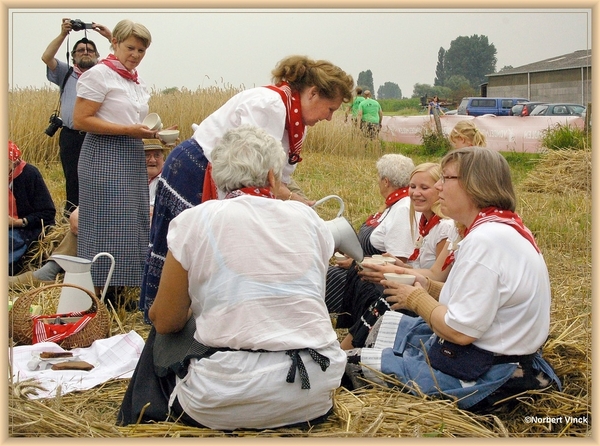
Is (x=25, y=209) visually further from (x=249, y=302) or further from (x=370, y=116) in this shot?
(x=370, y=116)

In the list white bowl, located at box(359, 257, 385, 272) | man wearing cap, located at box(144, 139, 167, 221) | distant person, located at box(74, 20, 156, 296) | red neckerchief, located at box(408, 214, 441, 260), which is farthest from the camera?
man wearing cap, located at box(144, 139, 167, 221)

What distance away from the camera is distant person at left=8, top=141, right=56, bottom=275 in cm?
504

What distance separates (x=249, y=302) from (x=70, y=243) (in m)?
2.95

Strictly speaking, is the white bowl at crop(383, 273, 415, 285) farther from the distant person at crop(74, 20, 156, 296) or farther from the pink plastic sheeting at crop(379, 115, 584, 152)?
the pink plastic sheeting at crop(379, 115, 584, 152)

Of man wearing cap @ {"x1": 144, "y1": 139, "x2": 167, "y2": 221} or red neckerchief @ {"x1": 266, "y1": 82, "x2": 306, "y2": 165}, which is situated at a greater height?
red neckerchief @ {"x1": 266, "y1": 82, "x2": 306, "y2": 165}

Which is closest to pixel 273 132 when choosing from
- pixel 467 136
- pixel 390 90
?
pixel 467 136

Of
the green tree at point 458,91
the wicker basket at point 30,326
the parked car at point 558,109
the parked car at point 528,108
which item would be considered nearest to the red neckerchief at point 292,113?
A: the wicker basket at point 30,326

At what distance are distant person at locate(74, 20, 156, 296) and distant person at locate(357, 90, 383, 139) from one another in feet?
29.7

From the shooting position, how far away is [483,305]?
2.49 m

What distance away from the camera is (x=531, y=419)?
2.72 meters

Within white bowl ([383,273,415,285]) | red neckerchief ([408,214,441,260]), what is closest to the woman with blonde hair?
red neckerchief ([408,214,441,260])

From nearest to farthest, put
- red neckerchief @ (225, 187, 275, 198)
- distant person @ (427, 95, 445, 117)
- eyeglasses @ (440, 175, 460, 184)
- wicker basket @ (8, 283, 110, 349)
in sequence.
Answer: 1. red neckerchief @ (225, 187, 275, 198)
2. eyeglasses @ (440, 175, 460, 184)
3. wicker basket @ (8, 283, 110, 349)
4. distant person @ (427, 95, 445, 117)

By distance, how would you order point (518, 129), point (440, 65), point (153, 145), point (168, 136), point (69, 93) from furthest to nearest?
point (518, 129)
point (440, 65)
point (69, 93)
point (153, 145)
point (168, 136)

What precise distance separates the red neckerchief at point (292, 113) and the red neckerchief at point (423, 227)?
0.84m
